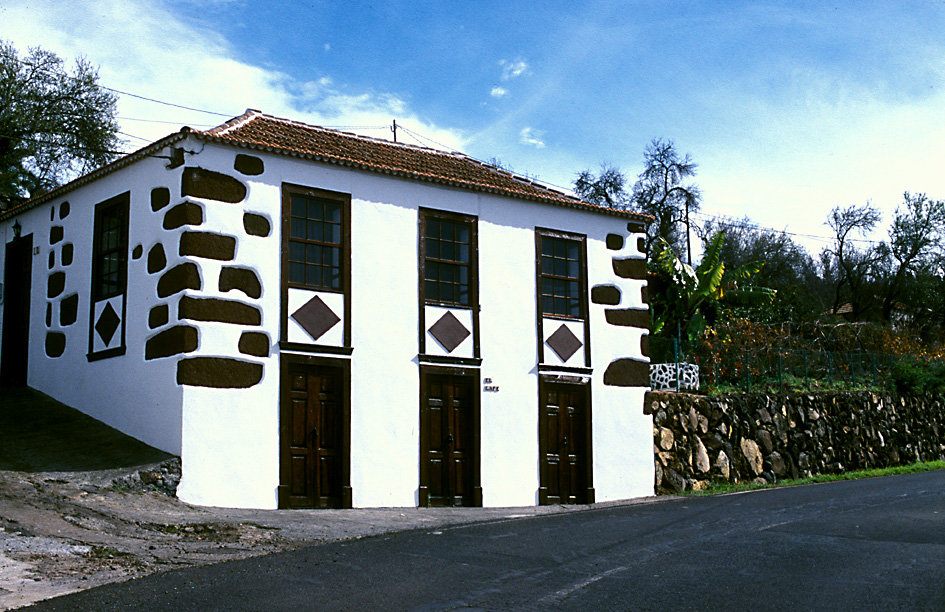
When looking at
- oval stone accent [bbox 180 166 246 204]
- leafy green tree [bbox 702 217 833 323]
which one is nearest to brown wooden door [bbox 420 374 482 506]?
oval stone accent [bbox 180 166 246 204]

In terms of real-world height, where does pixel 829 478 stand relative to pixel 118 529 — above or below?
below

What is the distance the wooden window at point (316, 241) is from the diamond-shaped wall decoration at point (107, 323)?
2.94 metres

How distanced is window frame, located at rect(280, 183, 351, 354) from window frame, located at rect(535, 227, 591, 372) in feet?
13.4

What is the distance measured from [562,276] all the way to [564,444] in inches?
130

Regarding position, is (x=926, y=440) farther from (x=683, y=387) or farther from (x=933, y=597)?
(x=933, y=597)

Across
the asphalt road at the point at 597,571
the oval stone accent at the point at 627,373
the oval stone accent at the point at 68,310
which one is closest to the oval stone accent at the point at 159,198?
the oval stone accent at the point at 68,310

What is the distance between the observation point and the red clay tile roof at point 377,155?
15082 millimetres

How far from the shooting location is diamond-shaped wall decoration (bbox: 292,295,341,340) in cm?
1469

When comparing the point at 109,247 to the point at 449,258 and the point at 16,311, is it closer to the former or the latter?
the point at 16,311

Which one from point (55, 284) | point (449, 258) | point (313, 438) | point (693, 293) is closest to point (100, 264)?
point (55, 284)

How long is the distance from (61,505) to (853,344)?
25.5m

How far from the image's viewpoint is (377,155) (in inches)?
672

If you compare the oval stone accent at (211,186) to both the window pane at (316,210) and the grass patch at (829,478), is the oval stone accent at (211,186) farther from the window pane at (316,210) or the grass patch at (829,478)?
the grass patch at (829,478)

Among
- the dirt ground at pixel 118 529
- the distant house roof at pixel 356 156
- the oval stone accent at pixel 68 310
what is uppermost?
the distant house roof at pixel 356 156
